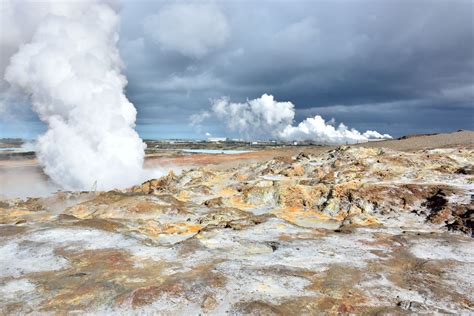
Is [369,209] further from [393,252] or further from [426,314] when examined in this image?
[426,314]

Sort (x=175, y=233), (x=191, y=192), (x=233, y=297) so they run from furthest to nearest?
1. (x=191, y=192)
2. (x=175, y=233)
3. (x=233, y=297)

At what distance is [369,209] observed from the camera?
28.4 m

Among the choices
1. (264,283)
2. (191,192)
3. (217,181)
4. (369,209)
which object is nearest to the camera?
(264,283)

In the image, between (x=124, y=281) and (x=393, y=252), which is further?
(x=393, y=252)

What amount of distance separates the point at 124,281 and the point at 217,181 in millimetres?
26848

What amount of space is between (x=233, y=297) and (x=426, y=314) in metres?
6.67

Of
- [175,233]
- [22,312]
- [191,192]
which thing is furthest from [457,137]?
[22,312]

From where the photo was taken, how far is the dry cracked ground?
13.1m

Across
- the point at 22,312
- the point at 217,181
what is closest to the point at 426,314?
the point at 22,312

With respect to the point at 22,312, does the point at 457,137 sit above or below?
above

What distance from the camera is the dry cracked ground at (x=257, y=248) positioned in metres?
13.1

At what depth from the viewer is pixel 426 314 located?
1207 centimetres

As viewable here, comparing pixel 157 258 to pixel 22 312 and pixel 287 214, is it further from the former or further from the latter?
pixel 287 214

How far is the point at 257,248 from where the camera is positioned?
19.6 meters
